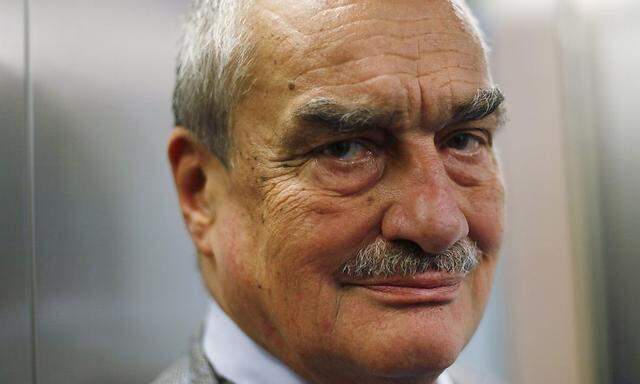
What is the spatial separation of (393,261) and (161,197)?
2.35 feet

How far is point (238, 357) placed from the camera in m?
1.10

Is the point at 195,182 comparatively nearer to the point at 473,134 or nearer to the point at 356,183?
the point at 356,183

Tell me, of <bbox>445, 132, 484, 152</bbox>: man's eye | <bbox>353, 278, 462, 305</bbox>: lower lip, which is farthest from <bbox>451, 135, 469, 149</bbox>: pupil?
<bbox>353, 278, 462, 305</bbox>: lower lip

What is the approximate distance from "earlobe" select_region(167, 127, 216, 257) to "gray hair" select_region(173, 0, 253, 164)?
25mm

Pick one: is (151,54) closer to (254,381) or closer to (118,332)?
(118,332)

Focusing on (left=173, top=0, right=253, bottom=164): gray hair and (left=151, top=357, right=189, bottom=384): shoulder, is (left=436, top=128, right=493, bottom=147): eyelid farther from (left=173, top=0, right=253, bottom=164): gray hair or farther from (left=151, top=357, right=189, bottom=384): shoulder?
(left=151, top=357, right=189, bottom=384): shoulder

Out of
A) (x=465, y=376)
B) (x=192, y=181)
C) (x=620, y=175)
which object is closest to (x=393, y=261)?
(x=192, y=181)

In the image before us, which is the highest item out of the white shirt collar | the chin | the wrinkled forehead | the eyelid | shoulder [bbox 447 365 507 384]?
the wrinkled forehead

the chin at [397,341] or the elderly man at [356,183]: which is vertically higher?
the elderly man at [356,183]

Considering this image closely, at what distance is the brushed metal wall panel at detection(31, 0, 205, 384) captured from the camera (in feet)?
4.12

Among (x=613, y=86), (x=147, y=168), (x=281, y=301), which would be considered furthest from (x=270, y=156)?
(x=613, y=86)

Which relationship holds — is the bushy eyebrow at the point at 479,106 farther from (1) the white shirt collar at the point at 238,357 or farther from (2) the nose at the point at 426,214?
(1) the white shirt collar at the point at 238,357

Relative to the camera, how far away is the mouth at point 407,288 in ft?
3.06

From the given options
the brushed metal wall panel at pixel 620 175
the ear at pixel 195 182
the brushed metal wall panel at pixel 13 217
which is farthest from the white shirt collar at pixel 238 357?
the brushed metal wall panel at pixel 620 175
